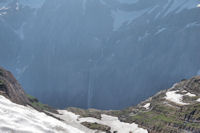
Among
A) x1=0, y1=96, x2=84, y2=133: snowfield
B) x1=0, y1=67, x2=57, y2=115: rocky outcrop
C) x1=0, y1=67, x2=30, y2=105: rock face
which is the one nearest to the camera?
x1=0, y1=96, x2=84, y2=133: snowfield

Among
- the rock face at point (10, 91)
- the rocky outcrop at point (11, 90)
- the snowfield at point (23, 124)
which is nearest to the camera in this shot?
the snowfield at point (23, 124)

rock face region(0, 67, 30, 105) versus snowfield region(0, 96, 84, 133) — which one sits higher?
rock face region(0, 67, 30, 105)

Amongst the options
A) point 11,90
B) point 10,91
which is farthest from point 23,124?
point 11,90

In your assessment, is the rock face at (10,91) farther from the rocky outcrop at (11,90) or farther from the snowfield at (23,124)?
the snowfield at (23,124)

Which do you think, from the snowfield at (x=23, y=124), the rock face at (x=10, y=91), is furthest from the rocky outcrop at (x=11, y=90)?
the snowfield at (x=23, y=124)

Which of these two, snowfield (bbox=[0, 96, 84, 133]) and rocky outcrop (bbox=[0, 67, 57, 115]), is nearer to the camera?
snowfield (bbox=[0, 96, 84, 133])

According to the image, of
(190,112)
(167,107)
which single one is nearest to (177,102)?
(167,107)

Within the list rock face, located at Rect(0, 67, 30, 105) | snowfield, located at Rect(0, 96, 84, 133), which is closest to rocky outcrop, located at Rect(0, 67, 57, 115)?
rock face, located at Rect(0, 67, 30, 105)

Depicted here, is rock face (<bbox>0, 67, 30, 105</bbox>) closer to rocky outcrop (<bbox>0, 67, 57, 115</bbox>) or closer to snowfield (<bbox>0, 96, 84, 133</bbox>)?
rocky outcrop (<bbox>0, 67, 57, 115</bbox>)

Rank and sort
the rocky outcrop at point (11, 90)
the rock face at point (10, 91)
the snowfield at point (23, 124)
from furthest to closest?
the rocky outcrop at point (11, 90) → the rock face at point (10, 91) → the snowfield at point (23, 124)

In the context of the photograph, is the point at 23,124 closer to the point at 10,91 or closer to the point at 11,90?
the point at 10,91

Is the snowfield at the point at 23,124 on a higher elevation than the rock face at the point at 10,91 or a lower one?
lower

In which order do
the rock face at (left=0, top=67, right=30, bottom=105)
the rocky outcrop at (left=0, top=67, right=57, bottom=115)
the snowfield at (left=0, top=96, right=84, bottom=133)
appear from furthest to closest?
the rocky outcrop at (left=0, top=67, right=57, bottom=115)
the rock face at (left=0, top=67, right=30, bottom=105)
the snowfield at (left=0, top=96, right=84, bottom=133)

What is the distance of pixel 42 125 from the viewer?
13.3 metres
